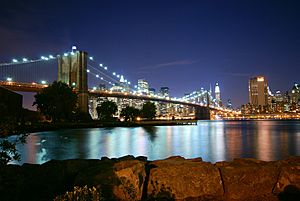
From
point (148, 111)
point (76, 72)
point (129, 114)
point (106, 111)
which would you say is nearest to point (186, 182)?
point (76, 72)

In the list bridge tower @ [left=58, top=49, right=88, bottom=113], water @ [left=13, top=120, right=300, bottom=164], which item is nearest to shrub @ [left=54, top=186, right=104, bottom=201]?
water @ [left=13, top=120, right=300, bottom=164]

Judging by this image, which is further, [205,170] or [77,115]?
[77,115]

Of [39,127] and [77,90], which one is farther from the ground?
[77,90]

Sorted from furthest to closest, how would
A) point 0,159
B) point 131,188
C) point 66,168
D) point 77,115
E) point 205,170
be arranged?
1. point 77,115
2. point 66,168
3. point 205,170
4. point 131,188
5. point 0,159

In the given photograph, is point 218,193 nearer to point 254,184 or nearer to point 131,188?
point 254,184

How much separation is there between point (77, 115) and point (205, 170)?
186ft

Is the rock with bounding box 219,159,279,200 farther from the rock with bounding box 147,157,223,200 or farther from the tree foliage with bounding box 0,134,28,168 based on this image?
the tree foliage with bounding box 0,134,28,168

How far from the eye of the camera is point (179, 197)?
5547 millimetres

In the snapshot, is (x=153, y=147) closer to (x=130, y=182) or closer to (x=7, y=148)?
(x=130, y=182)

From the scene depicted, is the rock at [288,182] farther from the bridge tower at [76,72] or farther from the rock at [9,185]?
the bridge tower at [76,72]

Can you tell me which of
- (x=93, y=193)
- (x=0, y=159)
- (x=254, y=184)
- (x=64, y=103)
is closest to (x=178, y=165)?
(x=254, y=184)

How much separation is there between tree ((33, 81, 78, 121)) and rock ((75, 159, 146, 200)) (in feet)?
165

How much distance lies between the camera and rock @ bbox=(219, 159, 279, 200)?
224 inches

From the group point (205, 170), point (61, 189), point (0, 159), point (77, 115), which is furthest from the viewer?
point (77, 115)
